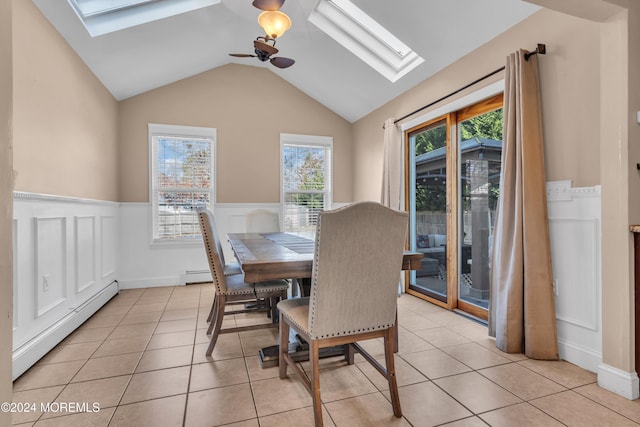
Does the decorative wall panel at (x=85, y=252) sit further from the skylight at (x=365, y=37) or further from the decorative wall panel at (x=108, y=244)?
the skylight at (x=365, y=37)

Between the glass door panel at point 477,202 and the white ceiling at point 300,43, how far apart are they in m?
0.76

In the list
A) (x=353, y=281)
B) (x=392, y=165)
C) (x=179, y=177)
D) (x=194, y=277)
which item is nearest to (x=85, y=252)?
(x=194, y=277)

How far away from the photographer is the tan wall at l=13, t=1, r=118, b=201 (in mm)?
2148

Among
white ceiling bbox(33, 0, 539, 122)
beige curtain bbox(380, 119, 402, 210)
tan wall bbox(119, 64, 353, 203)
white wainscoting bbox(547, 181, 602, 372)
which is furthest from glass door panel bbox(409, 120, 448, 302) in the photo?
tan wall bbox(119, 64, 353, 203)

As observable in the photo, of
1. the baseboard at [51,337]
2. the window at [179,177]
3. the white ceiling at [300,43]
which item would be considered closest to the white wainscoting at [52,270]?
the baseboard at [51,337]

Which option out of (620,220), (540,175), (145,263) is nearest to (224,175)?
(145,263)

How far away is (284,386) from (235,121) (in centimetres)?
394

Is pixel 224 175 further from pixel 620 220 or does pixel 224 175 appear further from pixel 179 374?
pixel 620 220

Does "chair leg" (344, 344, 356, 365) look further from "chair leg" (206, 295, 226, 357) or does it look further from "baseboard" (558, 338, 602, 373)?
"baseboard" (558, 338, 602, 373)

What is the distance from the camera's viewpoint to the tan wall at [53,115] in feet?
7.05

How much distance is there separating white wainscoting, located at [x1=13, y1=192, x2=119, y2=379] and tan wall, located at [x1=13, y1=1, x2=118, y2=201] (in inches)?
6.5

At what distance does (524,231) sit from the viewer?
7.66 feet

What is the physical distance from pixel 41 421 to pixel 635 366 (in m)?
3.26

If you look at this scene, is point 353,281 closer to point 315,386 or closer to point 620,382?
point 315,386
